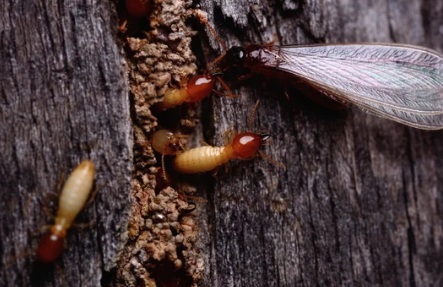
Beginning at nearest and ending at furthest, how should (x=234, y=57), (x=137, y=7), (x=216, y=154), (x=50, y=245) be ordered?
(x=50, y=245) → (x=137, y=7) → (x=216, y=154) → (x=234, y=57)

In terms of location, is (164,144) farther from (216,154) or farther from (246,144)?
(246,144)

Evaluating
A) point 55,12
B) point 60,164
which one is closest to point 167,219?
point 60,164

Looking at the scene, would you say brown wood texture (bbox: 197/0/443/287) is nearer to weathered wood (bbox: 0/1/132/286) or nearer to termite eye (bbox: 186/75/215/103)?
termite eye (bbox: 186/75/215/103)

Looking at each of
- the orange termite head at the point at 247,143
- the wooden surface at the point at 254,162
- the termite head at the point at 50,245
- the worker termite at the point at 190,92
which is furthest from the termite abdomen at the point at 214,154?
the termite head at the point at 50,245

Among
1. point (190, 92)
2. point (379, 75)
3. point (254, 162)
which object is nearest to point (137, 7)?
point (190, 92)

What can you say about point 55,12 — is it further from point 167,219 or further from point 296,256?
point 296,256

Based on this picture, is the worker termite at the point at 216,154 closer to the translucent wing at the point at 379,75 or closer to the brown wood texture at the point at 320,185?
the brown wood texture at the point at 320,185
